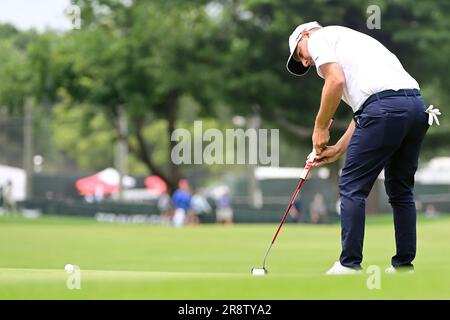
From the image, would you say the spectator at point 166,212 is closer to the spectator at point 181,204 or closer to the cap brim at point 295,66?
the spectator at point 181,204

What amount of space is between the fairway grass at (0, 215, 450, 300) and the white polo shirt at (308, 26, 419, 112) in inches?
53.5

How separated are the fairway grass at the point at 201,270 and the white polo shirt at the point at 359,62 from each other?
4.46 feet

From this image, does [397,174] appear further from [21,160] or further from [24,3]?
[21,160]

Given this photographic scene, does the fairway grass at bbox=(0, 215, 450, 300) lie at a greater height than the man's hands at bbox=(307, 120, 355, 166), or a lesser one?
lesser

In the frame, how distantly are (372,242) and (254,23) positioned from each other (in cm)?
2539

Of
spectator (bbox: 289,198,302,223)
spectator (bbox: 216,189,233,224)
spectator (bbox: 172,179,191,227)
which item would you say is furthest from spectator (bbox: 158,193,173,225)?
spectator (bbox: 289,198,302,223)

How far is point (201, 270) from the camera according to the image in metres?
12.2

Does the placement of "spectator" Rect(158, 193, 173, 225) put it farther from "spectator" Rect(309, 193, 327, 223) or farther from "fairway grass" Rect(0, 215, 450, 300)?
"fairway grass" Rect(0, 215, 450, 300)

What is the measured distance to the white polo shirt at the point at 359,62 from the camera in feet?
22.5

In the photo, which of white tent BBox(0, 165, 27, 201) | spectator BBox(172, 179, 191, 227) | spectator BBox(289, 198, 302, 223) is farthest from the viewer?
white tent BBox(0, 165, 27, 201)

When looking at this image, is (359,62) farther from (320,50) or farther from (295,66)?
(295,66)

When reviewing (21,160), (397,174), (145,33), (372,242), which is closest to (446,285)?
(397,174)

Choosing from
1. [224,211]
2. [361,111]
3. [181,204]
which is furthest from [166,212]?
[361,111]

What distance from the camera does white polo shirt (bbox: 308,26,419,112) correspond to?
684 cm
